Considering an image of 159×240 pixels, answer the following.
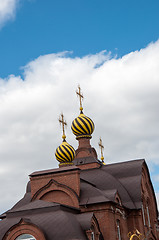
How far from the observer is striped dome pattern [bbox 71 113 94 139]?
28844mm

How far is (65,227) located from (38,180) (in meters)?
5.37

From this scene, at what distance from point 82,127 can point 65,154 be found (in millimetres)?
2898

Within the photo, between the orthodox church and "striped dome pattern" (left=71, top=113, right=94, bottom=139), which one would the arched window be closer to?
the orthodox church

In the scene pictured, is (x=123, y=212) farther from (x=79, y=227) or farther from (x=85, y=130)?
(x=85, y=130)

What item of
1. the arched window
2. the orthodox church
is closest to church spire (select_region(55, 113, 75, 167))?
the orthodox church

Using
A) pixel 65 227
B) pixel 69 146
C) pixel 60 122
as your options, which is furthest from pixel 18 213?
pixel 60 122

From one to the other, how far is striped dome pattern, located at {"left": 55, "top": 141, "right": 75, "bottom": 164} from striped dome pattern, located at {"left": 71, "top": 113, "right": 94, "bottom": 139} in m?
2.04

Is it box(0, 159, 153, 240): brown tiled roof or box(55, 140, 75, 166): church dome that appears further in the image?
box(55, 140, 75, 166): church dome

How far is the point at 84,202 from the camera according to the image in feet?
Result: 70.1

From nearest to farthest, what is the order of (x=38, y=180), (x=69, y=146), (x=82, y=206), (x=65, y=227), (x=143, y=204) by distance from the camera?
(x=65, y=227) → (x=82, y=206) → (x=38, y=180) → (x=143, y=204) → (x=69, y=146)

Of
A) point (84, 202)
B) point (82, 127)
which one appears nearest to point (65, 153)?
point (82, 127)

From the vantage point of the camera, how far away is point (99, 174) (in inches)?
987

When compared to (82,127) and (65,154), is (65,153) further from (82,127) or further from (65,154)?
(82,127)

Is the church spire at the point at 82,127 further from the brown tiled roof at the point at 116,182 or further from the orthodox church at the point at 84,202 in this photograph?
the brown tiled roof at the point at 116,182
